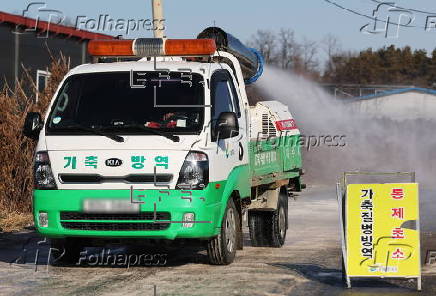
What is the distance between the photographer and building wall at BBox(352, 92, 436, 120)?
220 ft

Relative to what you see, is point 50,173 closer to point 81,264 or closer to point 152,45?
point 81,264

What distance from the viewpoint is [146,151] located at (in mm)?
9547

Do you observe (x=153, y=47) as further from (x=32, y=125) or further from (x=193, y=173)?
(x=193, y=173)

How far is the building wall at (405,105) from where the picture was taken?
220 feet

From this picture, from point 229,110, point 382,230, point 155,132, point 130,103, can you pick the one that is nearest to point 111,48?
point 130,103

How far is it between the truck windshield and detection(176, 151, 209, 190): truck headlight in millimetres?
349

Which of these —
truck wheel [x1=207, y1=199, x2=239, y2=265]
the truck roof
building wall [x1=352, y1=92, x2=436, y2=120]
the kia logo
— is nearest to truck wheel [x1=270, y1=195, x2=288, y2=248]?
truck wheel [x1=207, y1=199, x2=239, y2=265]

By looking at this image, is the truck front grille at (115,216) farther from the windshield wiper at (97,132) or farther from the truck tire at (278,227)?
the truck tire at (278,227)

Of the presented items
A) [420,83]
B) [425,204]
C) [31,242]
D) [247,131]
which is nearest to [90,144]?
[247,131]

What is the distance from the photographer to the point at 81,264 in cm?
1058

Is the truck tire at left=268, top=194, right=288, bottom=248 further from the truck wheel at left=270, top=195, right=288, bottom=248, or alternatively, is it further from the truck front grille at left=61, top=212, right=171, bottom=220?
the truck front grille at left=61, top=212, right=171, bottom=220

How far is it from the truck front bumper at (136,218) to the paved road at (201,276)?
0.47 meters

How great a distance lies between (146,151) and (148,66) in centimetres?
147

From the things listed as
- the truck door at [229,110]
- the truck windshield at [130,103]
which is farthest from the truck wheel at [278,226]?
the truck windshield at [130,103]
